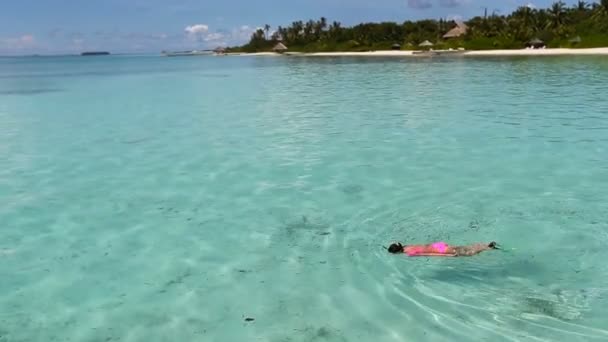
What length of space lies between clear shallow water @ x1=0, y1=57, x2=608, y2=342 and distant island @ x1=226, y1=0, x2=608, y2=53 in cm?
7287

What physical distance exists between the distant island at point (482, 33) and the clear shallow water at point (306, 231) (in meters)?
72.9

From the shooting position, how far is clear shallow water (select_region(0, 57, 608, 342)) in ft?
19.4

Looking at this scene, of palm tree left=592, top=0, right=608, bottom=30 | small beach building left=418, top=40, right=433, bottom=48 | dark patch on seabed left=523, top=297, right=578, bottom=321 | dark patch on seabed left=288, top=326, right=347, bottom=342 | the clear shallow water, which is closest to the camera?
dark patch on seabed left=288, top=326, right=347, bottom=342

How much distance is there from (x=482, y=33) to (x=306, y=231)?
96.1 meters

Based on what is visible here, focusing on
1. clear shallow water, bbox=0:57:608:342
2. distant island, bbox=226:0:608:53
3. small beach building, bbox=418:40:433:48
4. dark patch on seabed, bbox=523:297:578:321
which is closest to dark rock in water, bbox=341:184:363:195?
clear shallow water, bbox=0:57:608:342

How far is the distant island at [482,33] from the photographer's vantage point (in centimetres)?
8194

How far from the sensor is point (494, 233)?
8.09 meters

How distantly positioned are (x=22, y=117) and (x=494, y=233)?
22.3 metres

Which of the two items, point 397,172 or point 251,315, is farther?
point 397,172

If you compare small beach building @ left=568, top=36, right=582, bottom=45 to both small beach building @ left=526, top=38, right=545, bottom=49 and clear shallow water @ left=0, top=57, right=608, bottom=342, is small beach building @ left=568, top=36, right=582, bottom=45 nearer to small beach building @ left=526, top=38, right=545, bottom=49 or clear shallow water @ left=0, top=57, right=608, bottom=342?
small beach building @ left=526, top=38, right=545, bottom=49

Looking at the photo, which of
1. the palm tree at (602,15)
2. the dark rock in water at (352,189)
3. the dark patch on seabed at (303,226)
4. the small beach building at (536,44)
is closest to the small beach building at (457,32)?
the small beach building at (536,44)

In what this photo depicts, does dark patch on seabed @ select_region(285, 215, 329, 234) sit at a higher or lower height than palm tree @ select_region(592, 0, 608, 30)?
lower

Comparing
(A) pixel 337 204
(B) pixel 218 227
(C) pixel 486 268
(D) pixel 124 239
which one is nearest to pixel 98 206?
(D) pixel 124 239

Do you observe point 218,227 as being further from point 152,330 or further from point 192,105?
point 192,105
